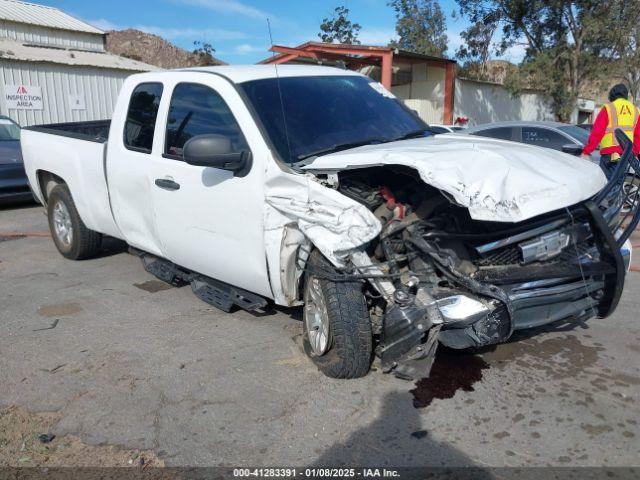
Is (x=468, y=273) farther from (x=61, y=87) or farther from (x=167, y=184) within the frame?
→ (x=61, y=87)

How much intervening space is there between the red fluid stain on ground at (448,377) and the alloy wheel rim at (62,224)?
4.57 meters

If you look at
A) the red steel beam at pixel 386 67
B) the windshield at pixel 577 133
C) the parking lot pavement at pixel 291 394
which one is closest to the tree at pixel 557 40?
the red steel beam at pixel 386 67

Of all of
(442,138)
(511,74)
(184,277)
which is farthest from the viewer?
(511,74)

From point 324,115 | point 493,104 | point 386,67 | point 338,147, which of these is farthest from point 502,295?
point 493,104

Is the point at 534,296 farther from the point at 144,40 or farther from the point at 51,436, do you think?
the point at 144,40

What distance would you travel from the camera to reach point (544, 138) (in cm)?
986

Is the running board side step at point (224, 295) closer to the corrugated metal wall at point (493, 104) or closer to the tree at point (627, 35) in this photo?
the corrugated metal wall at point (493, 104)

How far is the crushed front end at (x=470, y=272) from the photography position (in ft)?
10.6

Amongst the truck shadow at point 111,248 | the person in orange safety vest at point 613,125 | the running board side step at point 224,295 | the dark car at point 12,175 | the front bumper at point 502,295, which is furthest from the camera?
the dark car at point 12,175

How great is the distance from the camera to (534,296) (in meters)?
3.30

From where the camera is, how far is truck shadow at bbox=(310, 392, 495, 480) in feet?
9.32

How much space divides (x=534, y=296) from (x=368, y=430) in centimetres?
121

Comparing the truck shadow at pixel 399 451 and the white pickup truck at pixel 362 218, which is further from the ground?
the white pickup truck at pixel 362 218

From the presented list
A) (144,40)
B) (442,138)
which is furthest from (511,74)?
(144,40)
